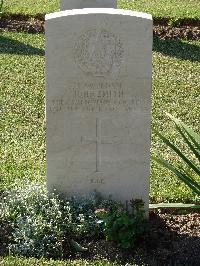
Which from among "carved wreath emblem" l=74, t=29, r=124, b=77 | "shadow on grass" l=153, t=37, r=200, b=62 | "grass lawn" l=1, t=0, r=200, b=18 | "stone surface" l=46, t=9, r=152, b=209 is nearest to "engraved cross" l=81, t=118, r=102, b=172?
"stone surface" l=46, t=9, r=152, b=209

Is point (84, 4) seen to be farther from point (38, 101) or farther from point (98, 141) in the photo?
point (98, 141)

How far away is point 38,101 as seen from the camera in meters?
8.21

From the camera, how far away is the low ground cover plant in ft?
15.4

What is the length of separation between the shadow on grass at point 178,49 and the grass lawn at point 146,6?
145 centimetres

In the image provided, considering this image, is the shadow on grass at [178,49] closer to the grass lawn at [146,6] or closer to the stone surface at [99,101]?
the grass lawn at [146,6]

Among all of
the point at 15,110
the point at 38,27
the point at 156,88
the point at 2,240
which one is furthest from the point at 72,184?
the point at 38,27

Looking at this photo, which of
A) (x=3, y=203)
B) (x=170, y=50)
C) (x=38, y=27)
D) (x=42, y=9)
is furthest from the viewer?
(x=42, y=9)

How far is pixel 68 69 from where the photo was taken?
4859 millimetres

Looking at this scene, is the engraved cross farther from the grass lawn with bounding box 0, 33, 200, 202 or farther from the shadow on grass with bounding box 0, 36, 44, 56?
the shadow on grass with bounding box 0, 36, 44, 56

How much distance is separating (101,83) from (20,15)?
8.13 m

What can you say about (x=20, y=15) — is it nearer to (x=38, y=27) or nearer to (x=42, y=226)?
(x=38, y=27)

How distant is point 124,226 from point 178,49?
21.4 feet

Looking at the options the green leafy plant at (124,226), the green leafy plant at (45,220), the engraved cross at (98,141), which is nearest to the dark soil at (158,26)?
the engraved cross at (98,141)

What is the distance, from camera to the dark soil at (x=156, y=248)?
4.61 meters
